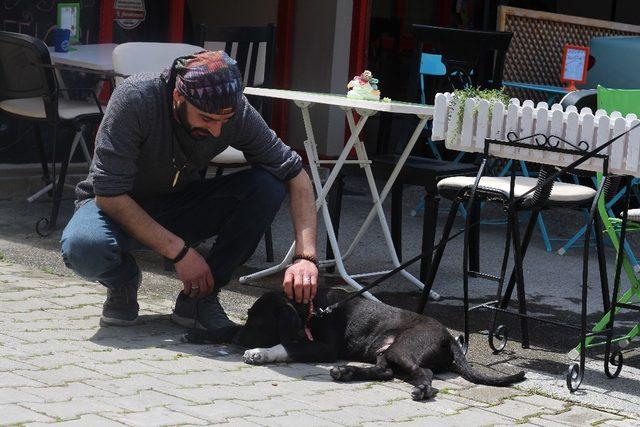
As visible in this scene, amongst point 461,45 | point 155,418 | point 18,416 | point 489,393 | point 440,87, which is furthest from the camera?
point 440,87

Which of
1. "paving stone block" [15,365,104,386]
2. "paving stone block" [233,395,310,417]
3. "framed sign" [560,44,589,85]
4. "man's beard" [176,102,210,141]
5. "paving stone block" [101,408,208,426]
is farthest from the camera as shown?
"framed sign" [560,44,589,85]

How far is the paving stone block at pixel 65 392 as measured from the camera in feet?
11.8

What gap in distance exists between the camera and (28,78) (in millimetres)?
6840

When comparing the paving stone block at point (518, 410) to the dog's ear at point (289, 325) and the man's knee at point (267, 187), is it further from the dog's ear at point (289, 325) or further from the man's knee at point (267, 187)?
the man's knee at point (267, 187)

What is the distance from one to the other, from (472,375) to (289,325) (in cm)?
71

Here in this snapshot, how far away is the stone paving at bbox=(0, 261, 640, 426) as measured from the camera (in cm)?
354

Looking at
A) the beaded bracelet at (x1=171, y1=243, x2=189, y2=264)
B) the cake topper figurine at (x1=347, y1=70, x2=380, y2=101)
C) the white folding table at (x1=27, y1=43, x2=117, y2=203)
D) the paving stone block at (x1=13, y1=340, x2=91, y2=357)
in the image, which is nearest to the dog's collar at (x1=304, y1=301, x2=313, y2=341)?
the beaded bracelet at (x1=171, y1=243, x2=189, y2=264)

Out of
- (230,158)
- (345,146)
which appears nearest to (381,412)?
(345,146)

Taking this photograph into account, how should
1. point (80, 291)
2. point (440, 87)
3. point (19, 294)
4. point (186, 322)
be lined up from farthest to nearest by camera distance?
point (440, 87) → point (80, 291) → point (19, 294) → point (186, 322)

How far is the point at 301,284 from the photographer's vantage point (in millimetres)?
4254

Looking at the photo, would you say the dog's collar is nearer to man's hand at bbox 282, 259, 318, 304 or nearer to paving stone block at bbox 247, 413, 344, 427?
man's hand at bbox 282, 259, 318, 304

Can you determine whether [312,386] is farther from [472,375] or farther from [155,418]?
[155,418]

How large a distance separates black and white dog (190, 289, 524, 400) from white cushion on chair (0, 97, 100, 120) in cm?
275

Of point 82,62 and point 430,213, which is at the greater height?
point 82,62
